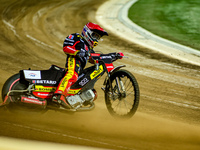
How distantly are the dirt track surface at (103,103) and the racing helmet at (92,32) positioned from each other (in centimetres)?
172

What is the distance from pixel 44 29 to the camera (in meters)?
13.7

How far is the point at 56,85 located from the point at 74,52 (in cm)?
88

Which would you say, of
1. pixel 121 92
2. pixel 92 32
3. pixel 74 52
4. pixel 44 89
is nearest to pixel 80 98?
pixel 44 89

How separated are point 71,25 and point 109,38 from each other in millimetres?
2734

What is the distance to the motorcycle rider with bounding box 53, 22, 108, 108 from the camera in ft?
19.3

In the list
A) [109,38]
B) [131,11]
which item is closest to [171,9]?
[131,11]

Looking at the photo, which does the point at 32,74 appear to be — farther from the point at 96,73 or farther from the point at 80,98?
the point at 96,73

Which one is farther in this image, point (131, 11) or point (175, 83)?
point (131, 11)

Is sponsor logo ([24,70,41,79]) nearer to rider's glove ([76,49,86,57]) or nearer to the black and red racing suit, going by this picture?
the black and red racing suit

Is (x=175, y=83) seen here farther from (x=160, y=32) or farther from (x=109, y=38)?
(x=160, y=32)

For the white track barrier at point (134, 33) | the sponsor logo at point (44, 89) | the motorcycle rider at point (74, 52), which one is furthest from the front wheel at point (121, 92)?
the white track barrier at point (134, 33)

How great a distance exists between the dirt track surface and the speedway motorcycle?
10.5 inches

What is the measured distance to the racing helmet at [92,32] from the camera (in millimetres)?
5868

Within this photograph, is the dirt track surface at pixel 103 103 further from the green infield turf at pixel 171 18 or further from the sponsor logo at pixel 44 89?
the green infield turf at pixel 171 18
